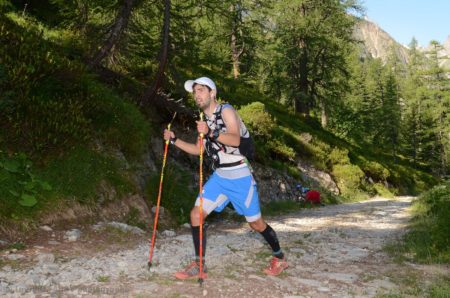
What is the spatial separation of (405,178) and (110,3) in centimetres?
3421

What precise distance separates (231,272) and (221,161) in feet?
5.05

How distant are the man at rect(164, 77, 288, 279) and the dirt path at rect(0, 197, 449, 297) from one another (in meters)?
0.48

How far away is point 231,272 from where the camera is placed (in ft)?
18.3

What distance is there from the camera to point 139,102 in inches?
476

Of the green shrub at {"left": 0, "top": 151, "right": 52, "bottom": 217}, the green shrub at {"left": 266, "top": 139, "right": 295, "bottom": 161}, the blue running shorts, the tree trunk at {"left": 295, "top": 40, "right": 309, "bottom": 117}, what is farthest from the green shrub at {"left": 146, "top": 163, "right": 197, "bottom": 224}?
the tree trunk at {"left": 295, "top": 40, "right": 309, "bottom": 117}

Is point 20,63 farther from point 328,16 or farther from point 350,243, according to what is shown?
point 328,16

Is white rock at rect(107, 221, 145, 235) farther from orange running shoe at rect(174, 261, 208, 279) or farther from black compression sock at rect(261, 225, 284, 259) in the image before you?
black compression sock at rect(261, 225, 284, 259)

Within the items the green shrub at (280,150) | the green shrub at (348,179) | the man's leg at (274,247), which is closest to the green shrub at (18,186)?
the man's leg at (274,247)

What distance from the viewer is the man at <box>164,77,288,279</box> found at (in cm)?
491

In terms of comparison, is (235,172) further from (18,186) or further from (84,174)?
(84,174)

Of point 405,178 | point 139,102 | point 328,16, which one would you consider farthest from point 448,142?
point 139,102

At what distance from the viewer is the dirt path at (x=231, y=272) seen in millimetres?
4684

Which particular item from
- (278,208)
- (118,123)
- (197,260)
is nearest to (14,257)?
(197,260)

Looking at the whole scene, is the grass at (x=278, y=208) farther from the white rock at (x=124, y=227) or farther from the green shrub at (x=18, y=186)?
the green shrub at (x=18, y=186)
